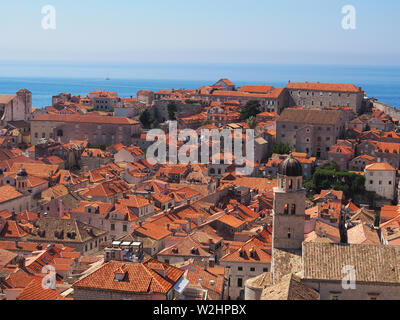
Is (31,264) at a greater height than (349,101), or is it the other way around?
(349,101)

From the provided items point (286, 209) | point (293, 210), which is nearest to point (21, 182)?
point (286, 209)

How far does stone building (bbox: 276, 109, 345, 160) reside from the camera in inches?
1940

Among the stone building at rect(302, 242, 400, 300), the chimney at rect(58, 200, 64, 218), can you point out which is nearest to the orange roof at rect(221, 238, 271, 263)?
the stone building at rect(302, 242, 400, 300)

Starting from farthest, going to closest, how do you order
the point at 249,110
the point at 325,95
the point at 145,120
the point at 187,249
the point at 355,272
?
the point at 325,95 < the point at 145,120 < the point at 249,110 < the point at 187,249 < the point at 355,272

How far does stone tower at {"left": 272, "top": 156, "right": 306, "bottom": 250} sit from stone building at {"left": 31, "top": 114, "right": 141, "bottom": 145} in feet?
125

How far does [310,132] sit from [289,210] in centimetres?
3058

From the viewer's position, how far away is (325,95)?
63188mm

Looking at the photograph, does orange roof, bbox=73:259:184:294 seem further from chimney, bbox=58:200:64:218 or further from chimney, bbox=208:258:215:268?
chimney, bbox=58:200:64:218

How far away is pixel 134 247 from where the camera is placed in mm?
21766

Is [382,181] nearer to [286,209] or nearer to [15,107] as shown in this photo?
[286,209]

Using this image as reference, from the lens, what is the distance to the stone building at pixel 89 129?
56.5 m

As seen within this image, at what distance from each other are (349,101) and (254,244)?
38686mm
